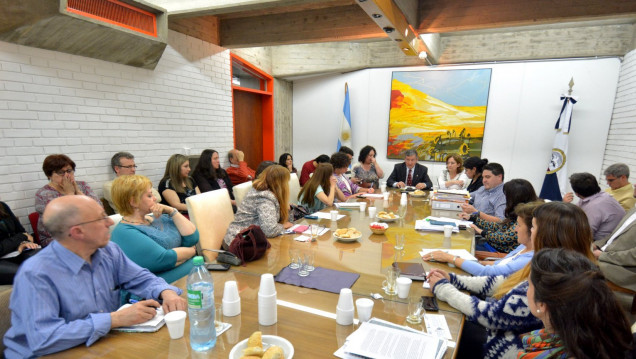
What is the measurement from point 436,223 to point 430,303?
1.48 m

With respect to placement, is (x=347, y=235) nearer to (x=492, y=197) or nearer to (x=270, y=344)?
(x=270, y=344)

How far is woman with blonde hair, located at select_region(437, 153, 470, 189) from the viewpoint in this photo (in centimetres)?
486

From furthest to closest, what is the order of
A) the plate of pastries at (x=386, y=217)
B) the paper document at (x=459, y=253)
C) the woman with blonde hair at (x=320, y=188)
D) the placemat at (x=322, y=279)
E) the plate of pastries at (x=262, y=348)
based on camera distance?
the woman with blonde hair at (x=320, y=188) → the plate of pastries at (x=386, y=217) → the paper document at (x=459, y=253) → the placemat at (x=322, y=279) → the plate of pastries at (x=262, y=348)

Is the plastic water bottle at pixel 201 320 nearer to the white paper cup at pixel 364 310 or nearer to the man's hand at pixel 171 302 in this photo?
the man's hand at pixel 171 302

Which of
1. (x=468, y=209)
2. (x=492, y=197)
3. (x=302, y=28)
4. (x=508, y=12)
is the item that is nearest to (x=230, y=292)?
(x=468, y=209)

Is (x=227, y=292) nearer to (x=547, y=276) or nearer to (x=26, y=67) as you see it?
(x=547, y=276)

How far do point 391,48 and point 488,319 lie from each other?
6037mm

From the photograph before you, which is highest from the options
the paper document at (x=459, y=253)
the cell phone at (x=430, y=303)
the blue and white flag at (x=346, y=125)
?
the blue and white flag at (x=346, y=125)

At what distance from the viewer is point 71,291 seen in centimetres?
131

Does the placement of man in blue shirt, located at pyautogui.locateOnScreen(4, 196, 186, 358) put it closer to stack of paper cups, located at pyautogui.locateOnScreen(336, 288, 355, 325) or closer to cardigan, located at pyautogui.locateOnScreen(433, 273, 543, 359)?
stack of paper cups, located at pyautogui.locateOnScreen(336, 288, 355, 325)

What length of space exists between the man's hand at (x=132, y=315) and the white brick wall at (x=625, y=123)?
19.4ft

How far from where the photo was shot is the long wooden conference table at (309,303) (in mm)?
1211

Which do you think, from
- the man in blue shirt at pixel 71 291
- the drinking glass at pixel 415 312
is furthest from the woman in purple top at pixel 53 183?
the drinking glass at pixel 415 312

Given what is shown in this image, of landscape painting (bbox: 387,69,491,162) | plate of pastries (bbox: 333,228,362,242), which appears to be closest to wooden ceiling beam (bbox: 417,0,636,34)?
landscape painting (bbox: 387,69,491,162)
